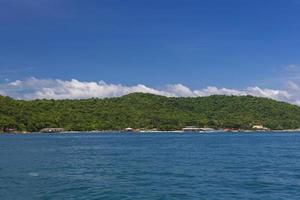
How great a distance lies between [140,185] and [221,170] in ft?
63.7

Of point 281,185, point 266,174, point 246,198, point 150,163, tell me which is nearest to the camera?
point 246,198

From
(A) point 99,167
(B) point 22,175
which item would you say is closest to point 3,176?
(B) point 22,175

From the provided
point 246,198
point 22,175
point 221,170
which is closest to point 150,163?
point 221,170

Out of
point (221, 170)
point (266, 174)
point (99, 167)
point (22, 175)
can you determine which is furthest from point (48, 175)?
point (266, 174)

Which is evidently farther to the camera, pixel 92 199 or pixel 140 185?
pixel 140 185

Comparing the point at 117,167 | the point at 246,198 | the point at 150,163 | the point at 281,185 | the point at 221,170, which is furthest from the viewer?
the point at 150,163

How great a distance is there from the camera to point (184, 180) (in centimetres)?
6538

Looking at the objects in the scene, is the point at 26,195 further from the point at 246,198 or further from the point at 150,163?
the point at 150,163

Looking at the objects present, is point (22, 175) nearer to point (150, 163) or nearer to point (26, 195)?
point (26, 195)

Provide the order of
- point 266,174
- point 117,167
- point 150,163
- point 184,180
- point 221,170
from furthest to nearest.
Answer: point 150,163 → point 117,167 → point 221,170 → point 266,174 → point 184,180

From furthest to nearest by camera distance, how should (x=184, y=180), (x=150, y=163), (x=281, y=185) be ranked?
1. (x=150, y=163)
2. (x=184, y=180)
3. (x=281, y=185)

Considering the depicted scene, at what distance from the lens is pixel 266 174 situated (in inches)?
2798

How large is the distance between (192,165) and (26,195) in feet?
124

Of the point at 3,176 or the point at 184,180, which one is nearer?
the point at 184,180
